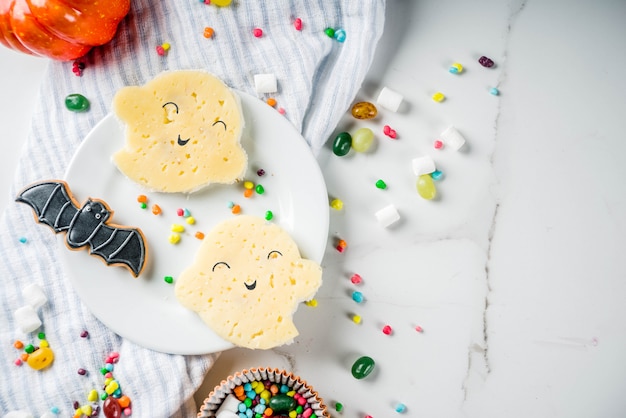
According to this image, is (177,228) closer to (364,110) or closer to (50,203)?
(50,203)

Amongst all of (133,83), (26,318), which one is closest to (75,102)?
(133,83)

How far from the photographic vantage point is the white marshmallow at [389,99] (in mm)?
1459

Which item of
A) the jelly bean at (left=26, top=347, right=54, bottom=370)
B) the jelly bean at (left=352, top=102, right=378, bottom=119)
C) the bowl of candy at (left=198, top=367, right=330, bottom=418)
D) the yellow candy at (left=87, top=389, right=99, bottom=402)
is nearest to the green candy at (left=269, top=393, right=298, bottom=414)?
the bowl of candy at (left=198, top=367, right=330, bottom=418)

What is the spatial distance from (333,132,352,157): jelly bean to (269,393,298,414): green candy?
1.83ft

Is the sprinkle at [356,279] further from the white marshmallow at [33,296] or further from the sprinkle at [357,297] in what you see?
the white marshmallow at [33,296]

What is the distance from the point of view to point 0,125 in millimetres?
1475

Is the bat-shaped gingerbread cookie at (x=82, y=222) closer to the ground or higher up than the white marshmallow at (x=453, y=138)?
closer to the ground

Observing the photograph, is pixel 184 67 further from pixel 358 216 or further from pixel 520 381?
pixel 520 381

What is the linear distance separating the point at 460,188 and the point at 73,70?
944mm

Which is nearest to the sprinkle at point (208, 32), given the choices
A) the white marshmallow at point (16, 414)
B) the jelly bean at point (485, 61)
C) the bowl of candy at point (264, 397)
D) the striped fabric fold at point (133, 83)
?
the striped fabric fold at point (133, 83)

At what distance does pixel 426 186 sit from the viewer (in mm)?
1439

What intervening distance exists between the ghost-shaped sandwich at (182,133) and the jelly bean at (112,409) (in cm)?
48

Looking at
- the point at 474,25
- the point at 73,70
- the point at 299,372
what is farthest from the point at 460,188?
the point at 73,70

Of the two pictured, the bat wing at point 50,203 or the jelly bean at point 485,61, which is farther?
the jelly bean at point 485,61
